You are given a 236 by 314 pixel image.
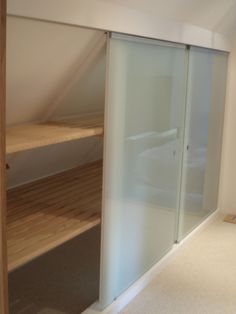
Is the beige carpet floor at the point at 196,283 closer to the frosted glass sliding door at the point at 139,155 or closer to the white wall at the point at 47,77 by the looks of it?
the frosted glass sliding door at the point at 139,155

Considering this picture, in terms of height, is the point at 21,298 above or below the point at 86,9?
below

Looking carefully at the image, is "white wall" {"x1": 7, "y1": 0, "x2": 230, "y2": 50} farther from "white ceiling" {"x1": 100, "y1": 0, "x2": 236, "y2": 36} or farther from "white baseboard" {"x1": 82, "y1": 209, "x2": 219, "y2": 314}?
"white baseboard" {"x1": 82, "y1": 209, "x2": 219, "y2": 314}

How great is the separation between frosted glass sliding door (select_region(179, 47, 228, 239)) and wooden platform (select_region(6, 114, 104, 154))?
35.4 inches

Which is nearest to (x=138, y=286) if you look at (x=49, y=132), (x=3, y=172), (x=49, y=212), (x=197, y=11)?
(x=49, y=212)

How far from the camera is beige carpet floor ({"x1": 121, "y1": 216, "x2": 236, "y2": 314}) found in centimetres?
254

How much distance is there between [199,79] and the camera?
10.6ft

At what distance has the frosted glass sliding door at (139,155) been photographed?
2.22 meters

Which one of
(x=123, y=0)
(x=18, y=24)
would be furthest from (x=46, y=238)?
(x=123, y=0)

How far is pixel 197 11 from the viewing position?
281cm

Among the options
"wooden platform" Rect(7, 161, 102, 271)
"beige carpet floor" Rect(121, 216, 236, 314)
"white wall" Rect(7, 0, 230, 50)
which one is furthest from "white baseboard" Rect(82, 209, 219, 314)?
"white wall" Rect(7, 0, 230, 50)

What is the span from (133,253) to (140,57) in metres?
1.15

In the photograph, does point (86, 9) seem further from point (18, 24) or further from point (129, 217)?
point (129, 217)

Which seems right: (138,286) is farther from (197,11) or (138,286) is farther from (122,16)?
(197,11)

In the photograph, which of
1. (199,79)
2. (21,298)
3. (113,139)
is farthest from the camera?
(199,79)
